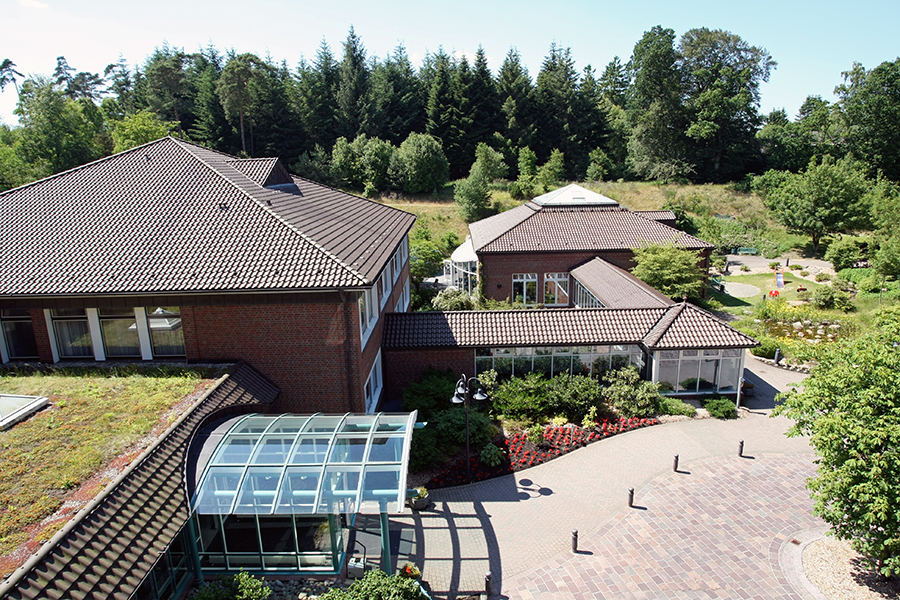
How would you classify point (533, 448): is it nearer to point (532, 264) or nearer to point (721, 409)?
point (721, 409)

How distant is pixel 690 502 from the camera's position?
12789 mm

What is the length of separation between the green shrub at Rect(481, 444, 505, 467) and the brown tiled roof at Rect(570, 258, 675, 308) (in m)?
9.35

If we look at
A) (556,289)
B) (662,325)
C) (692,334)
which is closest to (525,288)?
(556,289)

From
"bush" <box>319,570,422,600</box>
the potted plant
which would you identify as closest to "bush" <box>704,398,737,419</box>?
the potted plant

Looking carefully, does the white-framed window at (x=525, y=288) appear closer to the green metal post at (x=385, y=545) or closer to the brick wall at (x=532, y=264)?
the brick wall at (x=532, y=264)

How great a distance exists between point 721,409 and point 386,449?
12.3 metres

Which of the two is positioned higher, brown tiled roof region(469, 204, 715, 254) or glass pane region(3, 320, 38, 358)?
brown tiled roof region(469, 204, 715, 254)

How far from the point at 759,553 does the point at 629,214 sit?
2488 centimetres

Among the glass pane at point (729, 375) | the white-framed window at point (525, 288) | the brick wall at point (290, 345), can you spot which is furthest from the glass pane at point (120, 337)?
the white-framed window at point (525, 288)

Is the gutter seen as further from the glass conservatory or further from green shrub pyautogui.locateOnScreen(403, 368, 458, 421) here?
green shrub pyautogui.locateOnScreen(403, 368, 458, 421)

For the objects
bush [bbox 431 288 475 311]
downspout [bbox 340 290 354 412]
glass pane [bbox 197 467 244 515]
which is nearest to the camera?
glass pane [bbox 197 467 244 515]

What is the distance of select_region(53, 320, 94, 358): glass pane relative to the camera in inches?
541

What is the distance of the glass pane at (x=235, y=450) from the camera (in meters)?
9.68

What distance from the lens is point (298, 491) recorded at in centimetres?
922
